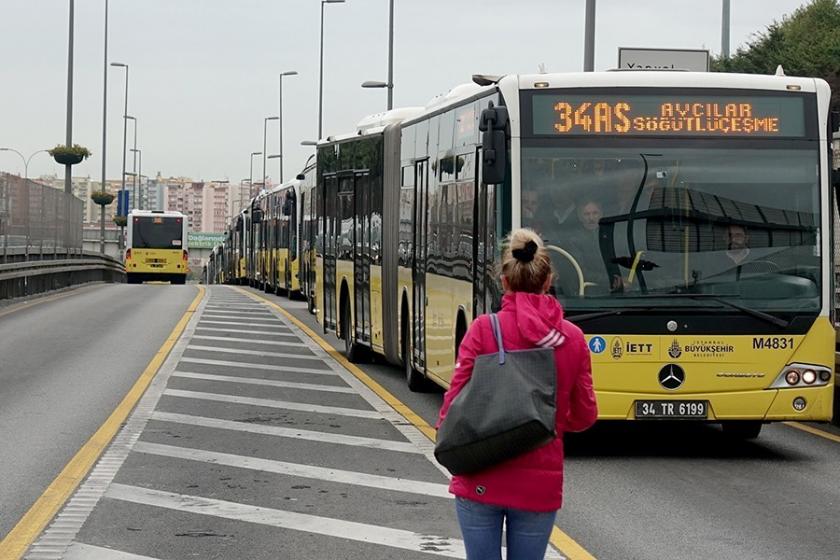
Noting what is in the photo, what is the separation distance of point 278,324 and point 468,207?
54.1ft

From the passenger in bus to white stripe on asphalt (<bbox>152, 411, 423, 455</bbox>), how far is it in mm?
7289

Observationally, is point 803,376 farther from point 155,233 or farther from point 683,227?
point 155,233

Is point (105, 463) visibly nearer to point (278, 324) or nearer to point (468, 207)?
point (468, 207)

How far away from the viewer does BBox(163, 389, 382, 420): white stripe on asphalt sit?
15352mm

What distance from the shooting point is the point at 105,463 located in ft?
38.4

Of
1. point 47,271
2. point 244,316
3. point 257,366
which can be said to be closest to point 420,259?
point 257,366

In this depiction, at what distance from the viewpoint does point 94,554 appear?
8.35 metres

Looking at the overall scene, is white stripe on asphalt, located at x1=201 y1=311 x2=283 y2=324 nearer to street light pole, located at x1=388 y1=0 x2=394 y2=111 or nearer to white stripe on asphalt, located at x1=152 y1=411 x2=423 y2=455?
white stripe on asphalt, located at x1=152 y1=411 x2=423 y2=455

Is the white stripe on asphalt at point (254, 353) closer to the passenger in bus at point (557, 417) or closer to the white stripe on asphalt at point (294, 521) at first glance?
the white stripe on asphalt at point (294, 521)

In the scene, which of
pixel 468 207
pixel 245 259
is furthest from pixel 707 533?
Result: pixel 245 259

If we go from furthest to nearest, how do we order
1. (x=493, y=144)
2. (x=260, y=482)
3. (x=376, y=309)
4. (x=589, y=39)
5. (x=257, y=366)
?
(x=589, y=39)
(x=257, y=366)
(x=376, y=309)
(x=493, y=144)
(x=260, y=482)

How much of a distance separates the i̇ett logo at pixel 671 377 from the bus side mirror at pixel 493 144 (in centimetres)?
188

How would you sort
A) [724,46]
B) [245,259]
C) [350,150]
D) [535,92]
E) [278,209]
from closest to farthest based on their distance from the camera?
[535,92] < [350,150] < [278,209] < [724,46] < [245,259]

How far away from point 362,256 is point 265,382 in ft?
9.79
